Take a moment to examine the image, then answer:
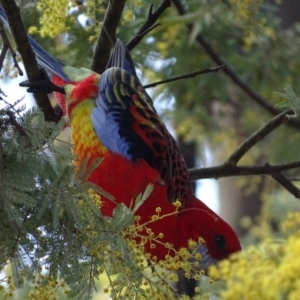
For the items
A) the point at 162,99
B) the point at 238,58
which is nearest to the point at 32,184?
the point at 238,58

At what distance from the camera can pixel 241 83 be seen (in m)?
2.84

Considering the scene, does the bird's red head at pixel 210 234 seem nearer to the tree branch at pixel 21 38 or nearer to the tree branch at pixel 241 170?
the tree branch at pixel 241 170

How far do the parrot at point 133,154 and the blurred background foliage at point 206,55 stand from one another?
18cm

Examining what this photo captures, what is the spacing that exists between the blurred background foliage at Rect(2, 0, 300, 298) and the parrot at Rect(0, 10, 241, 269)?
18cm

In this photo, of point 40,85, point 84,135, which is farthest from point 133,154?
point 40,85

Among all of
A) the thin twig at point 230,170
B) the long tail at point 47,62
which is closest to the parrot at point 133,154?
the long tail at point 47,62

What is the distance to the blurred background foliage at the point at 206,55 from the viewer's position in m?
2.57

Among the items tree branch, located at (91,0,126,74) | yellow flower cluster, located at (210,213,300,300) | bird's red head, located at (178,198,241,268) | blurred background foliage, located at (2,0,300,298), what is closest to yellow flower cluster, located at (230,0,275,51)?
blurred background foliage, located at (2,0,300,298)

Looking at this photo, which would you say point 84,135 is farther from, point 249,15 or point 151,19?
point 249,15

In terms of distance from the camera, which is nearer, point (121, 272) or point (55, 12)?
point (121, 272)

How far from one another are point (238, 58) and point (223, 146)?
1687 mm

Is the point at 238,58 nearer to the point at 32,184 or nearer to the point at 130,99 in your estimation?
the point at 130,99

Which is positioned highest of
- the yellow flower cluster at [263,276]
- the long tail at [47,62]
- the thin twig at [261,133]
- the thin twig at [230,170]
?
the long tail at [47,62]

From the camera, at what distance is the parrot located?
7.19ft
